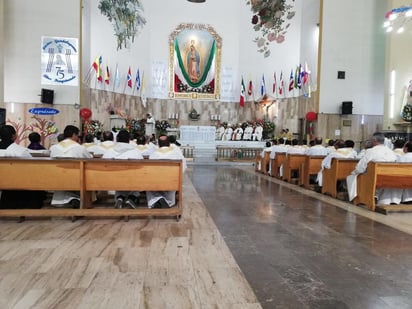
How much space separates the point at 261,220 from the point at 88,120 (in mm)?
9520

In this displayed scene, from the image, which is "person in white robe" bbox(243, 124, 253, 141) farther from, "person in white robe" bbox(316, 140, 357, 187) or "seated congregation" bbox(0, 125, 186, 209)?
"seated congregation" bbox(0, 125, 186, 209)

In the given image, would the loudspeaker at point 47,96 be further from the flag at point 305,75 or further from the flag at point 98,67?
the flag at point 305,75

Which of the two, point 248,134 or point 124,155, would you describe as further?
point 248,134

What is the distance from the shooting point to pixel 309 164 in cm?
777

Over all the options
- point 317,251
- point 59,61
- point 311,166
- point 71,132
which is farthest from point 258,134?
A: point 317,251

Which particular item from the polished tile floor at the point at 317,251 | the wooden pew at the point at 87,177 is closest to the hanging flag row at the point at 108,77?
the polished tile floor at the point at 317,251

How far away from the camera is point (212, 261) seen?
10.2 ft

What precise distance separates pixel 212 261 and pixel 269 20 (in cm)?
1691

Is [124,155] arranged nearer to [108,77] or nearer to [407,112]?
[407,112]

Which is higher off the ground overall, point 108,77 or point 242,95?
point 108,77

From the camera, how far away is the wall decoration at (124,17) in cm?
1478

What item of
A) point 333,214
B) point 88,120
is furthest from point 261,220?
point 88,120

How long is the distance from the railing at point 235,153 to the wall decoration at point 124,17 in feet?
21.8

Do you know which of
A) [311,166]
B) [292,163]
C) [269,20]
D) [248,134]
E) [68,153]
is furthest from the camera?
[269,20]
